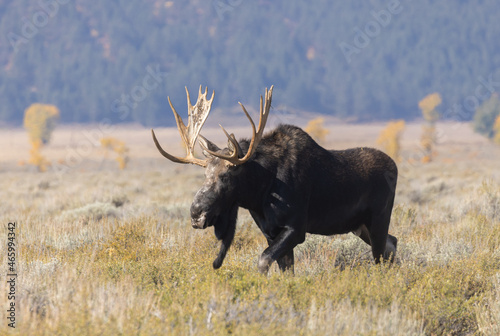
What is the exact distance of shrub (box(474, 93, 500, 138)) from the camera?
123125mm

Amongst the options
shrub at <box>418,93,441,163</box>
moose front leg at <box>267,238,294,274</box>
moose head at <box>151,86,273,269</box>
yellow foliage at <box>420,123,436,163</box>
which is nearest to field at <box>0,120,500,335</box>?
moose front leg at <box>267,238,294,274</box>

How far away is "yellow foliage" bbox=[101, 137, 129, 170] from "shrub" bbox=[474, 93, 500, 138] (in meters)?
64.8

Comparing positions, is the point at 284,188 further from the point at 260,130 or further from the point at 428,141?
the point at 428,141

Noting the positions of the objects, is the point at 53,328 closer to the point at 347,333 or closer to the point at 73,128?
the point at 347,333

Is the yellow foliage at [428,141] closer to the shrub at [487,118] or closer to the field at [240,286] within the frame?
the shrub at [487,118]

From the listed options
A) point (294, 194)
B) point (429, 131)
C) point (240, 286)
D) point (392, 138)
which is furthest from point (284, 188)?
point (429, 131)

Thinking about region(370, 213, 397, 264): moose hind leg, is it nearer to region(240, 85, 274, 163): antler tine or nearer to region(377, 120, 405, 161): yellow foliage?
region(240, 85, 274, 163): antler tine

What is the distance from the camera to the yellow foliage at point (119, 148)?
88562 millimetres

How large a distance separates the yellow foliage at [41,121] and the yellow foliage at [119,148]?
1703 cm

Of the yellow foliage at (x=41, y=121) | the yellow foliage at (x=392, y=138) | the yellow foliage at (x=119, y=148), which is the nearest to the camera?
the yellow foliage at (x=392, y=138)

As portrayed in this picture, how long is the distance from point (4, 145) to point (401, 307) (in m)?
159

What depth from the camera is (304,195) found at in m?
6.66

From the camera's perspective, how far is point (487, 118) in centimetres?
12356

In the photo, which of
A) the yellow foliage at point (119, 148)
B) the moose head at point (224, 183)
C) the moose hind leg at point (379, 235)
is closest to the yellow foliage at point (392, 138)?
the yellow foliage at point (119, 148)
